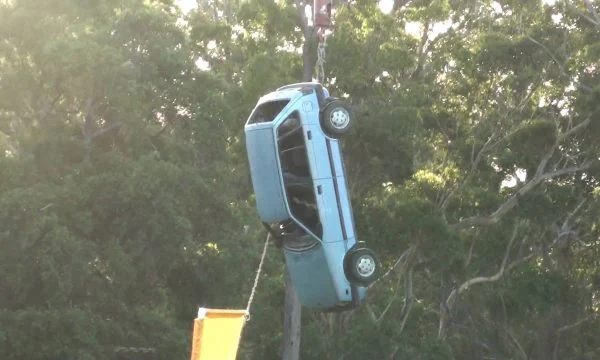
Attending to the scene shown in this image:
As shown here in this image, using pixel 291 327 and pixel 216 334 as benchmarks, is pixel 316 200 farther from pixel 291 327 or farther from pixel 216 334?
pixel 291 327

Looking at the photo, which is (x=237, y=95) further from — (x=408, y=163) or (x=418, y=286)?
(x=418, y=286)

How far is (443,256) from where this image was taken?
2092 cm

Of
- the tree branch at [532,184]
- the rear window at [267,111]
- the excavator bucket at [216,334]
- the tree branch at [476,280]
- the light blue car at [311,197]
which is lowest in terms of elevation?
the excavator bucket at [216,334]

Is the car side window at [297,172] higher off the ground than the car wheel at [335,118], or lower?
lower

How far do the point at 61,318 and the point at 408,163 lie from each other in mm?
7280

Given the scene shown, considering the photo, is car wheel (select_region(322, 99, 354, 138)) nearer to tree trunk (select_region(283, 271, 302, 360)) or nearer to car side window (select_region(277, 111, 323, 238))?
car side window (select_region(277, 111, 323, 238))

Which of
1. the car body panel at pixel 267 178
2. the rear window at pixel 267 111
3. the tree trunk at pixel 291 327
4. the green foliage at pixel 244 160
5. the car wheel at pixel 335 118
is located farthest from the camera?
the tree trunk at pixel 291 327

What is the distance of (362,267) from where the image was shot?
7.90 m

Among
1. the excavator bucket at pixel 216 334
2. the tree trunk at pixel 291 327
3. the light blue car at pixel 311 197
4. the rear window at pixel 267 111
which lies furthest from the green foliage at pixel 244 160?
the excavator bucket at pixel 216 334

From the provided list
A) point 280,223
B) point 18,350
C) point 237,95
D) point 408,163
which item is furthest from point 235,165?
point 280,223

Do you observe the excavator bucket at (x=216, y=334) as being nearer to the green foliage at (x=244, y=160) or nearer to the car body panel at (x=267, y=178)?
the car body panel at (x=267, y=178)

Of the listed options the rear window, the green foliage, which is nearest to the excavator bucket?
the rear window

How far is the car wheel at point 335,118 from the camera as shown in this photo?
315 inches

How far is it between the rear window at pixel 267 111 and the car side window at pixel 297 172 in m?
0.27
